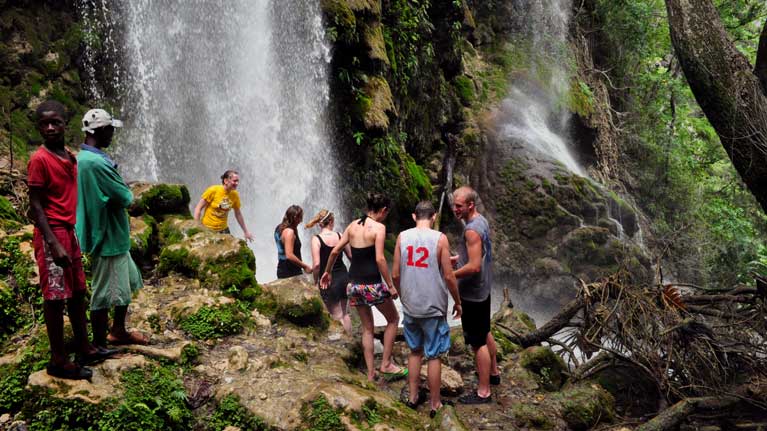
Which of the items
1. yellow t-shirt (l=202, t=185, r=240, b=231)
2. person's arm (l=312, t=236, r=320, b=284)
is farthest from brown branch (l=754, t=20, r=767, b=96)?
yellow t-shirt (l=202, t=185, r=240, b=231)

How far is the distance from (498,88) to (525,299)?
7567 mm

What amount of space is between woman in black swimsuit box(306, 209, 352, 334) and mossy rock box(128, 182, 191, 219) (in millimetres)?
1875

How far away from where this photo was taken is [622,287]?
6.00m

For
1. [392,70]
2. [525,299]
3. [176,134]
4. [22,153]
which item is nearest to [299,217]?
[22,153]

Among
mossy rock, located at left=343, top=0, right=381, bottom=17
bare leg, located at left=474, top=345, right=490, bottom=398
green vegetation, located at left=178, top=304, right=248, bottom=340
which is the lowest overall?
bare leg, located at left=474, top=345, right=490, bottom=398

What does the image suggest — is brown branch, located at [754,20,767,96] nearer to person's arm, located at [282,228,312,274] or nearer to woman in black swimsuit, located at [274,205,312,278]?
Answer: woman in black swimsuit, located at [274,205,312,278]

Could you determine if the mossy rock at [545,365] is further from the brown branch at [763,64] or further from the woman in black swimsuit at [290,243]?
the brown branch at [763,64]

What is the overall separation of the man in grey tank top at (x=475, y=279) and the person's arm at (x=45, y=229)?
9.86 ft

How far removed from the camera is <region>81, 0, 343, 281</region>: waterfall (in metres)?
9.88

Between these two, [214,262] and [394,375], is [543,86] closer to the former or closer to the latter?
[394,375]

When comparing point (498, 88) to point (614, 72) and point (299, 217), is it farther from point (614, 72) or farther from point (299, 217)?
point (299, 217)

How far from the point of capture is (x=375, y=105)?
12.1 m

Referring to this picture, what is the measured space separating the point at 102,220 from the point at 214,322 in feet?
5.26

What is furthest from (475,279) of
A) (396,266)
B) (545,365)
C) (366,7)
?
(366,7)
